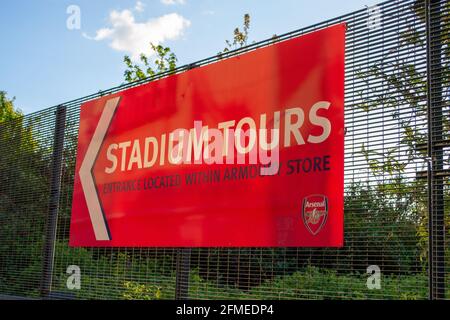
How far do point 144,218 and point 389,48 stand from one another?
370 centimetres

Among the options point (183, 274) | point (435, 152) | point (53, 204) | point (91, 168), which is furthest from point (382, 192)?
point (53, 204)

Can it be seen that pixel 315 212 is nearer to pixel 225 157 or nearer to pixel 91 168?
pixel 225 157

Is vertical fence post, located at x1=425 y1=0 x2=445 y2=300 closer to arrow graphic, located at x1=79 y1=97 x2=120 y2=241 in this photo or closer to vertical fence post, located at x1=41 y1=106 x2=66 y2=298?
arrow graphic, located at x1=79 y1=97 x2=120 y2=241

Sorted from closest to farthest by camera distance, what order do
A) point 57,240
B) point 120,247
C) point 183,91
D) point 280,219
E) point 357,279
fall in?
point 357,279 < point 280,219 < point 183,91 < point 120,247 < point 57,240

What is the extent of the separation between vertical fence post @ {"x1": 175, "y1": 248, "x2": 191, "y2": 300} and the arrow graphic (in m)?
1.51

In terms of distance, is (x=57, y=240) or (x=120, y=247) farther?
(x=57, y=240)

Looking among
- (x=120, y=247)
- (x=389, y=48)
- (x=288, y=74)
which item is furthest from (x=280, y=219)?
(x=120, y=247)

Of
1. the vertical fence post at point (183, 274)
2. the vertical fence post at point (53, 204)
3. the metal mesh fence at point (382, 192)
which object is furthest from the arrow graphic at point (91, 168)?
the vertical fence post at point (183, 274)

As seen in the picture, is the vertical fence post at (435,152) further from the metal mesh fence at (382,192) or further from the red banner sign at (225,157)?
the red banner sign at (225,157)

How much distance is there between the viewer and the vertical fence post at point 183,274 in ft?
25.2

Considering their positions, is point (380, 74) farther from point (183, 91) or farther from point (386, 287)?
point (183, 91)

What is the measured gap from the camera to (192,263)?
775cm

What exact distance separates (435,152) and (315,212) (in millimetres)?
1236

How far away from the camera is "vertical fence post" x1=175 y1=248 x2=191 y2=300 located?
7676 mm
